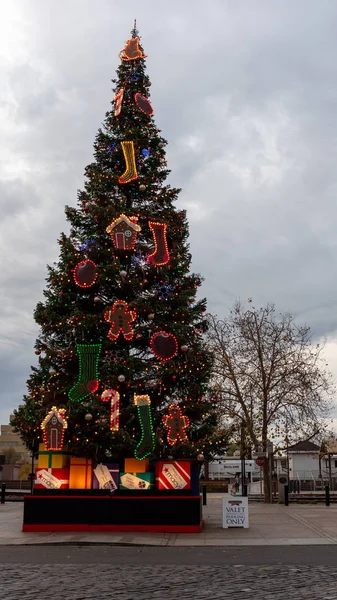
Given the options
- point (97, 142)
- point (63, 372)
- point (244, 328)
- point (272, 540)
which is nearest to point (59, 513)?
point (63, 372)

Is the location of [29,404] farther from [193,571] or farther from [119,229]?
[193,571]

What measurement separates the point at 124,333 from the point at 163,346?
127 centimetres

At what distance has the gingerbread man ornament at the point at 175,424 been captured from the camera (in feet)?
63.4

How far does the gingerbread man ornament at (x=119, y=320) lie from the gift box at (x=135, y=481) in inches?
163

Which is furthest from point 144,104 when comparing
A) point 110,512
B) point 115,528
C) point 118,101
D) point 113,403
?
point 115,528

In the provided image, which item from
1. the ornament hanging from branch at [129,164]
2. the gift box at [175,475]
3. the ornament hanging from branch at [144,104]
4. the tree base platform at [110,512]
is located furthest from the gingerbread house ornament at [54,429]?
the ornament hanging from branch at [144,104]

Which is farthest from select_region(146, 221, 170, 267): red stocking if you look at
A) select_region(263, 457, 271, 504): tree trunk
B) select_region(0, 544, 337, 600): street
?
select_region(263, 457, 271, 504): tree trunk

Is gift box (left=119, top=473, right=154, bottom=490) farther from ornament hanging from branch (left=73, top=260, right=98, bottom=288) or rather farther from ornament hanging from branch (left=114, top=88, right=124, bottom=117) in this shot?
ornament hanging from branch (left=114, top=88, right=124, bottom=117)

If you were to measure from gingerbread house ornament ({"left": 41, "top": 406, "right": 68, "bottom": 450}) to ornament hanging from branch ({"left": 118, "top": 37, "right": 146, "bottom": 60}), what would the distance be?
14.1 meters

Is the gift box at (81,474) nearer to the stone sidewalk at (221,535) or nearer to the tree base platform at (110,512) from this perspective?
the tree base platform at (110,512)

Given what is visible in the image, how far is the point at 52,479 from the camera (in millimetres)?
19547

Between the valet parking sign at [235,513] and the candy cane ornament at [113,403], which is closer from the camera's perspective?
the candy cane ornament at [113,403]

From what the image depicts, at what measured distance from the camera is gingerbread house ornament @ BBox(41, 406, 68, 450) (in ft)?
62.5

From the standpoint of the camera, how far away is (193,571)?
35.4 feet
